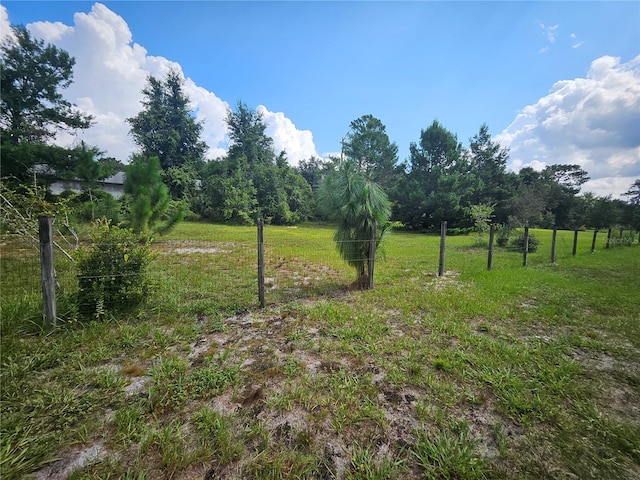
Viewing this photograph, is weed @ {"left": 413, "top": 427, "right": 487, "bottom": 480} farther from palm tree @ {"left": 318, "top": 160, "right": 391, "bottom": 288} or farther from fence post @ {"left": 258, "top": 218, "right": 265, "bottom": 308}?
palm tree @ {"left": 318, "top": 160, "right": 391, "bottom": 288}

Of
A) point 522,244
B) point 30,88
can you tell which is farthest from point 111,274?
point 30,88

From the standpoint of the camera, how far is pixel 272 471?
1.44m

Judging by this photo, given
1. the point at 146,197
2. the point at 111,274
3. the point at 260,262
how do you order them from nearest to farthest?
the point at 111,274 → the point at 260,262 → the point at 146,197

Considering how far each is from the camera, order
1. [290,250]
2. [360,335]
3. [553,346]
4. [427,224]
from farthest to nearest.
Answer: [427,224], [290,250], [360,335], [553,346]

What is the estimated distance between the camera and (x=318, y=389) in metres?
2.14

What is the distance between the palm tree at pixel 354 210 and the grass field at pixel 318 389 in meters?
1.23

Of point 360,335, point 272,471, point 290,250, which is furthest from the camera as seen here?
point 290,250

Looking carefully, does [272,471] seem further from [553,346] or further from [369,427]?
[553,346]

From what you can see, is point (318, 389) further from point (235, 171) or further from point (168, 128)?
point (168, 128)

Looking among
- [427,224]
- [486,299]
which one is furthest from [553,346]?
[427,224]

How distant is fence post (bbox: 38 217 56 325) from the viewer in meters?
2.79

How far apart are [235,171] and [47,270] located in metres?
27.3

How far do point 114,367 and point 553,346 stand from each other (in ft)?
15.5

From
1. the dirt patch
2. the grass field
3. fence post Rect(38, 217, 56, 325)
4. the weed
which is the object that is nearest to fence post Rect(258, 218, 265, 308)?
the grass field
